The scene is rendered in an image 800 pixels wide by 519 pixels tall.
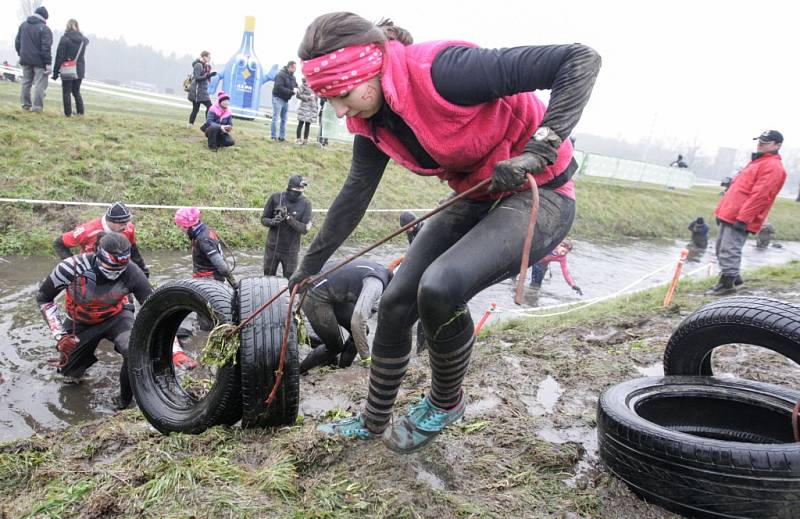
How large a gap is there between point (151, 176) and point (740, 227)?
35.8 ft

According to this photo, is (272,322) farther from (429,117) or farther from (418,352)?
(418,352)

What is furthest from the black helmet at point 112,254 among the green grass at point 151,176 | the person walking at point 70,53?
the person walking at point 70,53

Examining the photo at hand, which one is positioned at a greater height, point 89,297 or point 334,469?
point 334,469

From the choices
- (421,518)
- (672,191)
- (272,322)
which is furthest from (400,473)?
(672,191)

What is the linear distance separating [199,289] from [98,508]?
132 cm

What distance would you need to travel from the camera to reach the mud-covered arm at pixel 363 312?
209 inches

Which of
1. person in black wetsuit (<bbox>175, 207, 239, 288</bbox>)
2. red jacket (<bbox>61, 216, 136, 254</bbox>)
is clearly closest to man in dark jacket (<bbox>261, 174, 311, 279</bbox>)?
person in black wetsuit (<bbox>175, 207, 239, 288</bbox>)

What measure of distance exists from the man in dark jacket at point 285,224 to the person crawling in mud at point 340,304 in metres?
3.03

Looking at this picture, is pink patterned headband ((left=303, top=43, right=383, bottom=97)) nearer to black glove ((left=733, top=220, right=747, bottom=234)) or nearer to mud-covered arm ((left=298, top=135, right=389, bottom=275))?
mud-covered arm ((left=298, top=135, right=389, bottom=275))

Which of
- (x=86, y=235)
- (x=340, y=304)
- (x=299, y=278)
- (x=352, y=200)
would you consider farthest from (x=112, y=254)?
(x=352, y=200)

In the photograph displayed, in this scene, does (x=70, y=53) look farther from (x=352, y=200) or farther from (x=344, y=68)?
(x=344, y=68)

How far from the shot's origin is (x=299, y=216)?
28.3 feet

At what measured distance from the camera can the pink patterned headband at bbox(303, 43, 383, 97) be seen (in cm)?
233

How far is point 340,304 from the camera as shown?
5.71m
